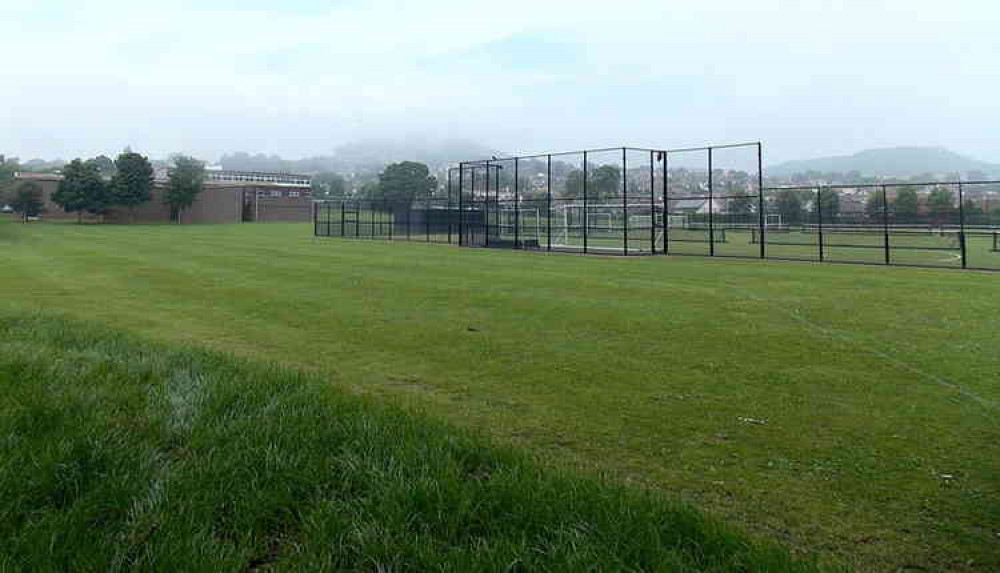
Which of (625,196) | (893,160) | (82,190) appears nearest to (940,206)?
(625,196)

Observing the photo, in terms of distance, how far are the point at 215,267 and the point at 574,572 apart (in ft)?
54.8

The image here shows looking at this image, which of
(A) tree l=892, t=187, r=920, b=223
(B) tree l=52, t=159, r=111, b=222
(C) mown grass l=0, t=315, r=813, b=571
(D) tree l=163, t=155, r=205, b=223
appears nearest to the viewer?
(C) mown grass l=0, t=315, r=813, b=571

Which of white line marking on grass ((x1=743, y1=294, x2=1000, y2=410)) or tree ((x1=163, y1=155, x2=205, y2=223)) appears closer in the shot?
white line marking on grass ((x1=743, y1=294, x2=1000, y2=410))

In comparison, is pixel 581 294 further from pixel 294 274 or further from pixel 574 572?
pixel 574 572

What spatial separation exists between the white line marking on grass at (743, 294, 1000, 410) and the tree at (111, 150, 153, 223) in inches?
2671

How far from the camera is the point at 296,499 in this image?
111 inches

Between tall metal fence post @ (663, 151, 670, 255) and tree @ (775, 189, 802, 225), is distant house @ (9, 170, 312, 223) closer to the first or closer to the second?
tall metal fence post @ (663, 151, 670, 255)

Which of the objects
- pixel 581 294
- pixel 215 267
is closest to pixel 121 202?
pixel 215 267

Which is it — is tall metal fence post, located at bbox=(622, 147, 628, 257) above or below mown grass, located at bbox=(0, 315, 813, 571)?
above

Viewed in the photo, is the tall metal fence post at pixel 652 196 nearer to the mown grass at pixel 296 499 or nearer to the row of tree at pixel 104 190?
the mown grass at pixel 296 499

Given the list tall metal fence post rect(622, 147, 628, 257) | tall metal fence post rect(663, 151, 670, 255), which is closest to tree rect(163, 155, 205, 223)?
tall metal fence post rect(622, 147, 628, 257)

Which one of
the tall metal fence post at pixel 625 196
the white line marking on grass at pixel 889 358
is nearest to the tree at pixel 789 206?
the tall metal fence post at pixel 625 196

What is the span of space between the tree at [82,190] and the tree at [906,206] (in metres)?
63.9

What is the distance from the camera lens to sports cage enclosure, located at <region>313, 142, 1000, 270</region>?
2227cm
